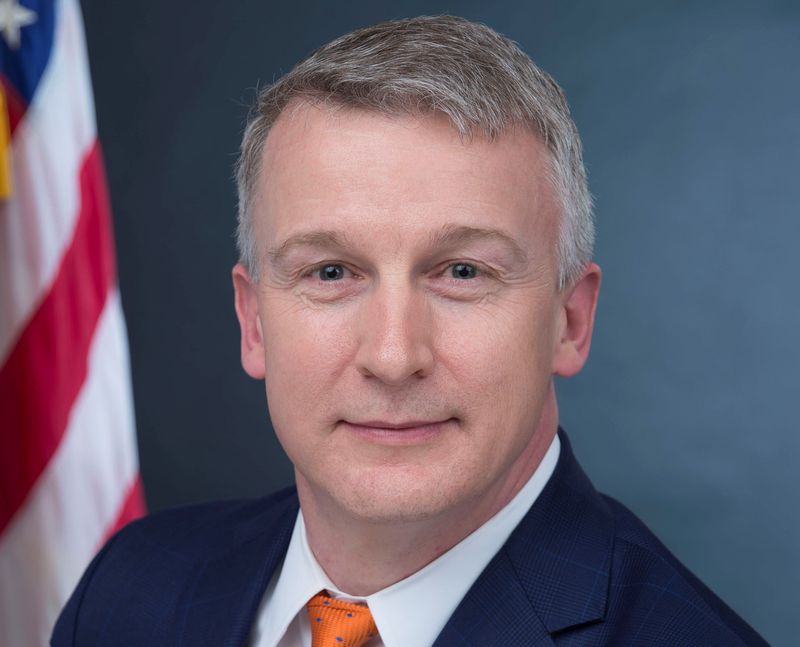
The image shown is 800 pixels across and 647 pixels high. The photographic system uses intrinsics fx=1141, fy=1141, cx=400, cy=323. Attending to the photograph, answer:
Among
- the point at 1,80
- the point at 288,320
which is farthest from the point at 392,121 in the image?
the point at 1,80

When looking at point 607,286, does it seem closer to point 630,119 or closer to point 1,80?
point 630,119

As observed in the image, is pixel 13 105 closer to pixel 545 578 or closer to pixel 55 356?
pixel 55 356

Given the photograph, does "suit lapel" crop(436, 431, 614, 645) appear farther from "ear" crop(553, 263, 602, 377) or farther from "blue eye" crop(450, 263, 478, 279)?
"blue eye" crop(450, 263, 478, 279)

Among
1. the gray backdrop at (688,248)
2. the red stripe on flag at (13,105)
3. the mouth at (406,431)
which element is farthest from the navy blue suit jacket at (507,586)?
the gray backdrop at (688,248)

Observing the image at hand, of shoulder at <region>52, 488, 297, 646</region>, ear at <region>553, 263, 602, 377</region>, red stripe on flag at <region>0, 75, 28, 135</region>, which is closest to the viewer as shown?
ear at <region>553, 263, 602, 377</region>

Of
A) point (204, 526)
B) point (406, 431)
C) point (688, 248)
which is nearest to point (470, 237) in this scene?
point (406, 431)

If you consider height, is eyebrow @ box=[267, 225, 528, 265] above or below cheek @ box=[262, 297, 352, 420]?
above

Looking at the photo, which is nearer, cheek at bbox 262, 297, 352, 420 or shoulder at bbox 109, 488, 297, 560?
cheek at bbox 262, 297, 352, 420

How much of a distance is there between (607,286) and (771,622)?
4.24 ft

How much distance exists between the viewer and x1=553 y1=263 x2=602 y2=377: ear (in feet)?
6.04

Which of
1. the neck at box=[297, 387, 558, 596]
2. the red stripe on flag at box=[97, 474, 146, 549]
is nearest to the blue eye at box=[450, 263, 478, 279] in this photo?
the neck at box=[297, 387, 558, 596]

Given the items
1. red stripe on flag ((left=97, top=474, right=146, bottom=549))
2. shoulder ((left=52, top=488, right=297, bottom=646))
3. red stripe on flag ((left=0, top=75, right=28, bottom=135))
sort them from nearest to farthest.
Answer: shoulder ((left=52, top=488, right=297, bottom=646))
red stripe on flag ((left=0, top=75, right=28, bottom=135))
red stripe on flag ((left=97, top=474, right=146, bottom=549))

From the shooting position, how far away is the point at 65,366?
3268 mm

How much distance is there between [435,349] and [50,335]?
6.35ft
